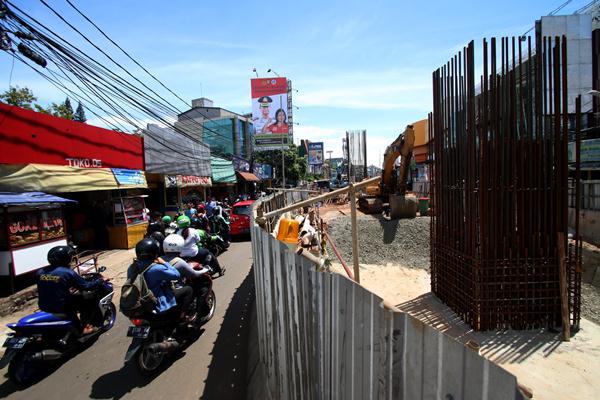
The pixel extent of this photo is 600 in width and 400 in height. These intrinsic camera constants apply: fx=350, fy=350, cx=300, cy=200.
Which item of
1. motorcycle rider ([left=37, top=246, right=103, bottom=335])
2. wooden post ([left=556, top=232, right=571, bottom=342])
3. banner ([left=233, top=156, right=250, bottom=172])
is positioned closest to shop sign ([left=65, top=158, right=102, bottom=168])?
motorcycle rider ([left=37, top=246, right=103, bottom=335])

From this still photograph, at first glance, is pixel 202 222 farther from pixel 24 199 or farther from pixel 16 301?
pixel 16 301

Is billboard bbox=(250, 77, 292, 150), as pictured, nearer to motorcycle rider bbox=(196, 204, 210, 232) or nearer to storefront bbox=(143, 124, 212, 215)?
storefront bbox=(143, 124, 212, 215)

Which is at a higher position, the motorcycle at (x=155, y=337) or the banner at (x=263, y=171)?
the banner at (x=263, y=171)

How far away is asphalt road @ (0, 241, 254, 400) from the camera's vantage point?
4.03 metres

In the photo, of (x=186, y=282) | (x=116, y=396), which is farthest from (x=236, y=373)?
(x=186, y=282)

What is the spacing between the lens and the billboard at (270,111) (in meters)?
28.7

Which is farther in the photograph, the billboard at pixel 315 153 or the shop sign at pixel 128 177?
the billboard at pixel 315 153

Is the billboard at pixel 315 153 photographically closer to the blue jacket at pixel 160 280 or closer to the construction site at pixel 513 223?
the construction site at pixel 513 223

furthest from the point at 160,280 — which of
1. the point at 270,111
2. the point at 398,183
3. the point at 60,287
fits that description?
the point at 270,111

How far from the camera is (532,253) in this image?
5.67 meters

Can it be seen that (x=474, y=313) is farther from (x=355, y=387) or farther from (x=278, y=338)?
(x=355, y=387)

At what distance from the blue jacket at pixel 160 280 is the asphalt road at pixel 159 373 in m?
0.83

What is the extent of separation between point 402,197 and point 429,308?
8331mm

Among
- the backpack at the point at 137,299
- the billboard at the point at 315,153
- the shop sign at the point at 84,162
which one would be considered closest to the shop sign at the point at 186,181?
the shop sign at the point at 84,162
